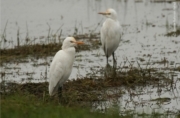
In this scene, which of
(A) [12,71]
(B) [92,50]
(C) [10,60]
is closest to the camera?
(A) [12,71]

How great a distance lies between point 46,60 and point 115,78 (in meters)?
3.48

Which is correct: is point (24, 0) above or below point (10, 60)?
above

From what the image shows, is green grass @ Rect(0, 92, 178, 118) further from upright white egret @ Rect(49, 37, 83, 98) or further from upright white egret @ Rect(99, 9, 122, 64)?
upright white egret @ Rect(99, 9, 122, 64)

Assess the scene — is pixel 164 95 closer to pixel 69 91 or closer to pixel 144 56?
pixel 69 91

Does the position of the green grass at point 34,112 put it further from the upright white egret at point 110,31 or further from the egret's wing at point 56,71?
the upright white egret at point 110,31

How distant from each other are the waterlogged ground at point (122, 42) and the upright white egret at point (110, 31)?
493 millimetres

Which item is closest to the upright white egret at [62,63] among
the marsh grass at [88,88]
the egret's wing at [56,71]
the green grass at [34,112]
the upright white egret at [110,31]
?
the egret's wing at [56,71]

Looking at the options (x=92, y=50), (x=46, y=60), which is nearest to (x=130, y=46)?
(x=92, y=50)

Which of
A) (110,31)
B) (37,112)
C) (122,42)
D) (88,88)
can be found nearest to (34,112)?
(37,112)

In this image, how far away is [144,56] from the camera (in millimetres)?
14688

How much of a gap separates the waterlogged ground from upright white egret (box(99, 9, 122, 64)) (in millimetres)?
493

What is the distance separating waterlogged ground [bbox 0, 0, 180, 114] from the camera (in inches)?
416

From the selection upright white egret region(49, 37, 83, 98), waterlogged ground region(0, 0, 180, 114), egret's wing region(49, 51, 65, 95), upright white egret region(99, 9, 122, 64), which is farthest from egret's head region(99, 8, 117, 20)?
egret's wing region(49, 51, 65, 95)

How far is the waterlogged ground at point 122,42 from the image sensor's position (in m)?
10.6
